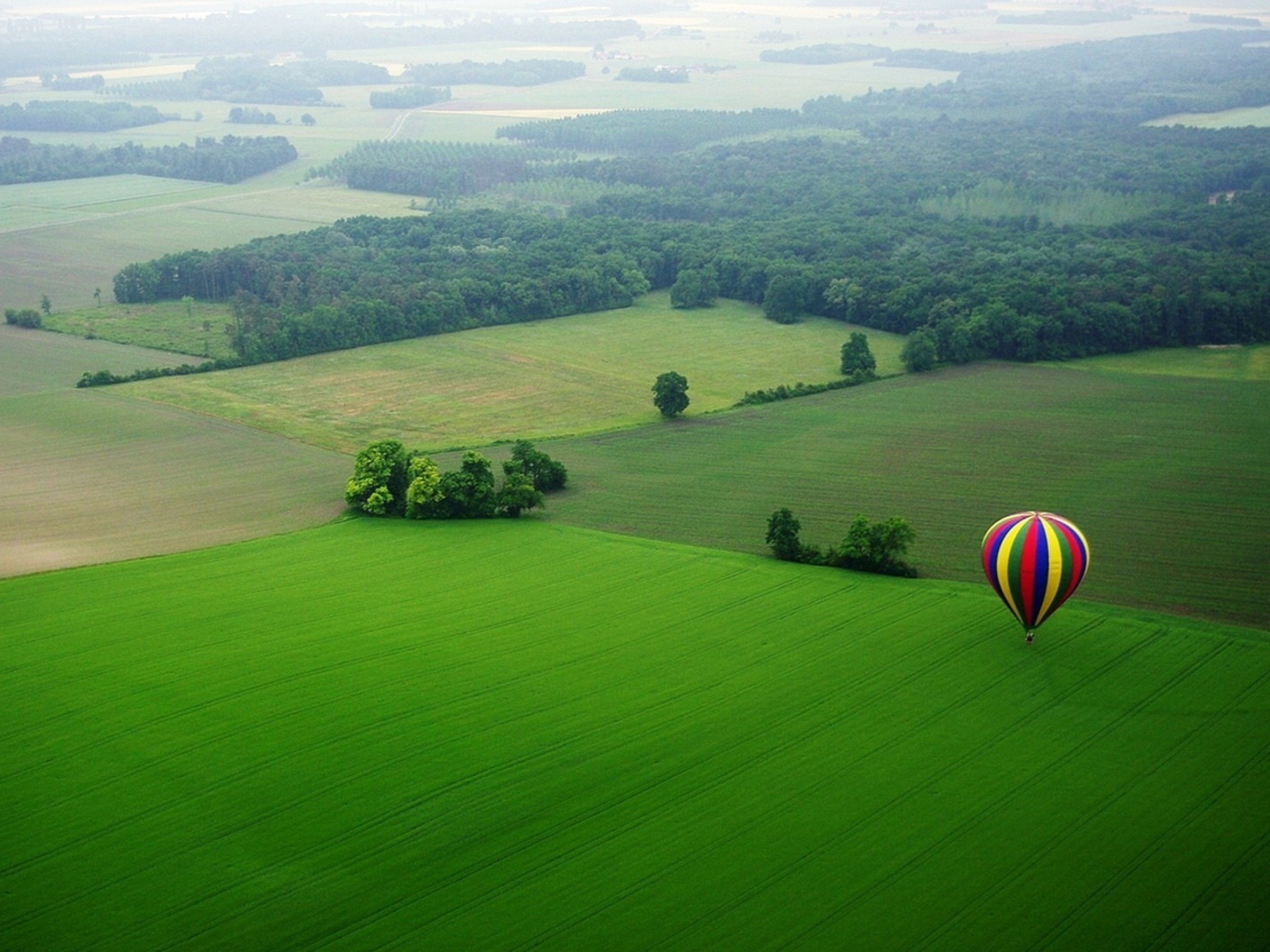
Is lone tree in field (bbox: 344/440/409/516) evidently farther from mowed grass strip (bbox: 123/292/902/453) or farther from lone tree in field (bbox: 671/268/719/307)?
lone tree in field (bbox: 671/268/719/307)

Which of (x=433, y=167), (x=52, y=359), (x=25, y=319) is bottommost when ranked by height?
(x=52, y=359)

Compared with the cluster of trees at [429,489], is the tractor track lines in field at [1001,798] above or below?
below

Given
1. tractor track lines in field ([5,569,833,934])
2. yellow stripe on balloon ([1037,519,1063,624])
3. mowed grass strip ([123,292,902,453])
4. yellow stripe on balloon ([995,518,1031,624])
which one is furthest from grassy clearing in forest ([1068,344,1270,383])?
tractor track lines in field ([5,569,833,934])

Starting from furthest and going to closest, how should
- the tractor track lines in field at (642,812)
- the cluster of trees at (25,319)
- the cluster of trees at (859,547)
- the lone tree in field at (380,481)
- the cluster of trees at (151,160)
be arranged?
1. the cluster of trees at (151,160)
2. the cluster of trees at (25,319)
3. the lone tree in field at (380,481)
4. the cluster of trees at (859,547)
5. the tractor track lines in field at (642,812)

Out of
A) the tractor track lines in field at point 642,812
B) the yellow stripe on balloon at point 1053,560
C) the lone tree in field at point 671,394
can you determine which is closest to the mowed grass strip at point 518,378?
the lone tree in field at point 671,394

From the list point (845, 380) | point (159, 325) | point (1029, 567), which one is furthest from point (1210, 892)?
point (159, 325)

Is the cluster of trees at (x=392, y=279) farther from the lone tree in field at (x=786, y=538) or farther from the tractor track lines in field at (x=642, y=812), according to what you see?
the tractor track lines in field at (x=642, y=812)

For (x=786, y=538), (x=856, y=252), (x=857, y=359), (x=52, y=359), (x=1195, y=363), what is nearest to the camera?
(x=786, y=538)

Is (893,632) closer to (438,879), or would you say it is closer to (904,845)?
(904,845)

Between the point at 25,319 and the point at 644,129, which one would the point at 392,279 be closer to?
the point at 25,319
